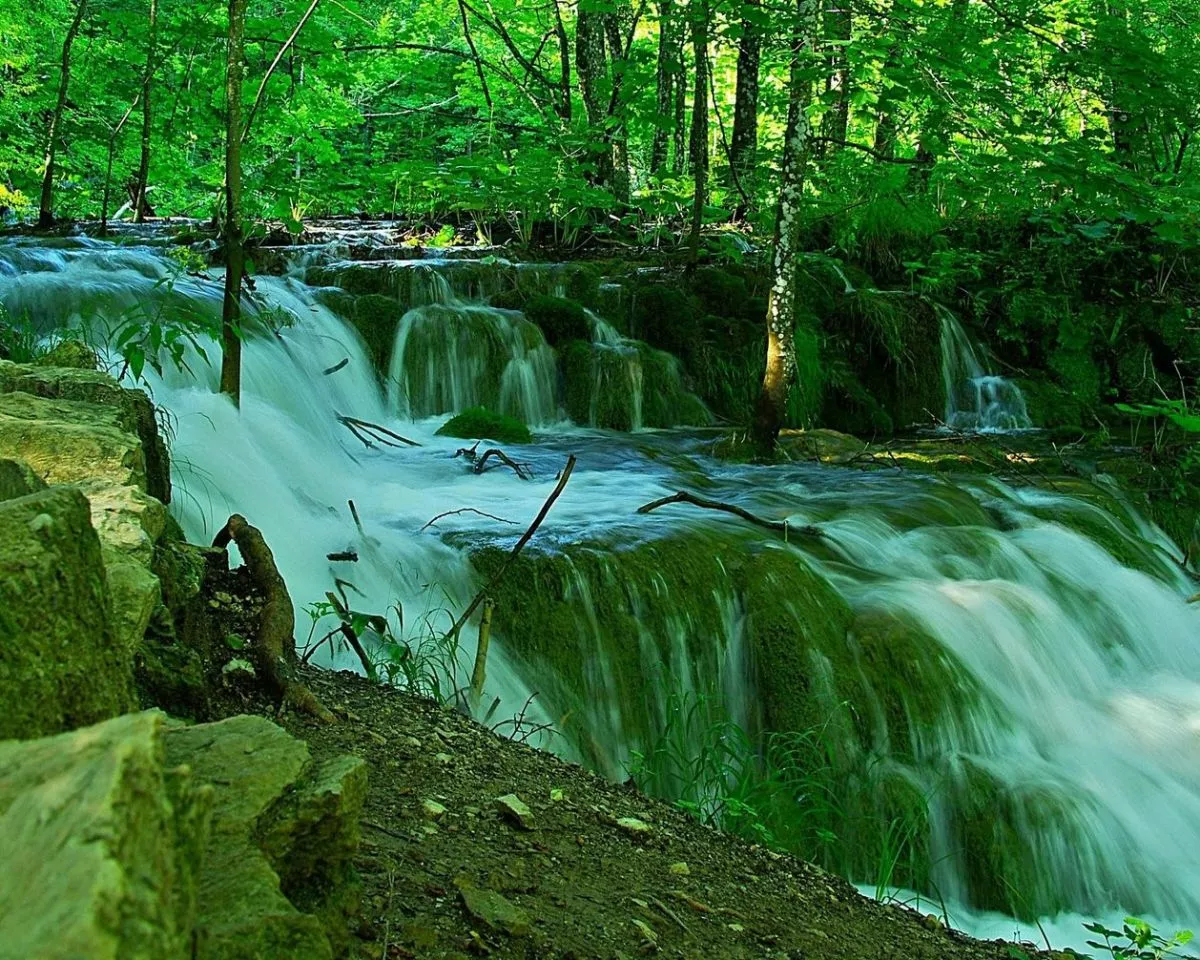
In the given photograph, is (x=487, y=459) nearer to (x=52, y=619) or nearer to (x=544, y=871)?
(x=544, y=871)

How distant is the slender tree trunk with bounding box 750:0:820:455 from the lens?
292 inches

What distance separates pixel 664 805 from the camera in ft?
11.4

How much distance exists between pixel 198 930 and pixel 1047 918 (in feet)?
13.8

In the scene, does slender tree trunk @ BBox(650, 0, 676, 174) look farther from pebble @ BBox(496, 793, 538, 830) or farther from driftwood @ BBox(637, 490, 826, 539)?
pebble @ BBox(496, 793, 538, 830)

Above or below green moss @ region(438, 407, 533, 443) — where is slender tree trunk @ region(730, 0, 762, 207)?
above

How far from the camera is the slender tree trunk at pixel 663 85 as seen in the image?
8594 millimetres

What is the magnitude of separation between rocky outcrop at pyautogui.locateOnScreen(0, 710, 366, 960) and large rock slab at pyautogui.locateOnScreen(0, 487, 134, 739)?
182mm

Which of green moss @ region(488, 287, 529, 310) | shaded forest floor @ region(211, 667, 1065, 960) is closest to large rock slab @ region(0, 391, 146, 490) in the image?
shaded forest floor @ region(211, 667, 1065, 960)

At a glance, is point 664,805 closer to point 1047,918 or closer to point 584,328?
point 1047,918

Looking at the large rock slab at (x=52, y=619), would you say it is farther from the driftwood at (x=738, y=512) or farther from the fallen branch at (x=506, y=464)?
the fallen branch at (x=506, y=464)

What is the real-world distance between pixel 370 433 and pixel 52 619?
726cm

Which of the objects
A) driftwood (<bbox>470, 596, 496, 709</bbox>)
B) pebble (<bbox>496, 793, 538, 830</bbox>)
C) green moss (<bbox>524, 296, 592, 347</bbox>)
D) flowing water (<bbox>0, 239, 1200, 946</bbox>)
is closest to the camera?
pebble (<bbox>496, 793, 538, 830</bbox>)

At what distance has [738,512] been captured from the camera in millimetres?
6395

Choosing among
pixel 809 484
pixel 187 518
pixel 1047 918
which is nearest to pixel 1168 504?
pixel 809 484
